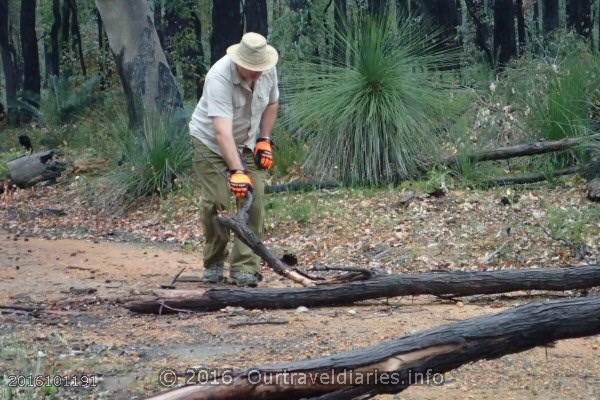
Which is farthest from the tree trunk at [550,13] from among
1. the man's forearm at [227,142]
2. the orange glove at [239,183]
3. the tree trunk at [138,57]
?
the orange glove at [239,183]

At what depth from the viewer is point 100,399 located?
13.8 ft

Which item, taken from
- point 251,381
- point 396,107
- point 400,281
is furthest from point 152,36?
point 251,381

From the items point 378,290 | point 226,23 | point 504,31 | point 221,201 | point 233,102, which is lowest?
point 378,290

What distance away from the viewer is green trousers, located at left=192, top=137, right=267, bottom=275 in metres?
7.19

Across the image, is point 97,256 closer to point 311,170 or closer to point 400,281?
point 311,170

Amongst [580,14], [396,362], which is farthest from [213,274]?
[580,14]

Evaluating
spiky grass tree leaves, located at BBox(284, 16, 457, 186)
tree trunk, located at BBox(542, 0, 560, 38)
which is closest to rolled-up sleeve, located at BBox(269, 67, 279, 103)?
spiky grass tree leaves, located at BBox(284, 16, 457, 186)

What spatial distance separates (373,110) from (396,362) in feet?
22.0

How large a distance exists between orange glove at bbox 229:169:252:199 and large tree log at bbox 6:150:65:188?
7.57 metres

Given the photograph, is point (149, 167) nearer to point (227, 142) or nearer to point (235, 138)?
point (235, 138)

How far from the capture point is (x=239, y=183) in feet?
21.9
